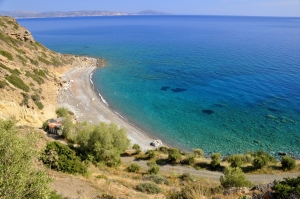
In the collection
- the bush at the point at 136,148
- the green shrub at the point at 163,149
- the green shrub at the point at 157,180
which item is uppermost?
the green shrub at the point at 157,180

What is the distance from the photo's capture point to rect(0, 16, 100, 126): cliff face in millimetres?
34625

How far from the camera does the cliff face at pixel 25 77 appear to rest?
34.6 m

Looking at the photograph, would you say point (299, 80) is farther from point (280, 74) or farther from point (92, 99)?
point (92, 99)

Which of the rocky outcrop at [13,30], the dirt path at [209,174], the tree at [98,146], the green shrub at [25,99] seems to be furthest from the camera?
the rocky outcrop at [13,30]

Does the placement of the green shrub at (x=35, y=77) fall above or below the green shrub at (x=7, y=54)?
below

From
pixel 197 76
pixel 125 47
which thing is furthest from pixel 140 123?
pixel 125 47

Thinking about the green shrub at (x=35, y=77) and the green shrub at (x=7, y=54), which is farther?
the green shrub at (x=7, y=54)

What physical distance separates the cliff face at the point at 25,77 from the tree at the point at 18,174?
22.1 meters

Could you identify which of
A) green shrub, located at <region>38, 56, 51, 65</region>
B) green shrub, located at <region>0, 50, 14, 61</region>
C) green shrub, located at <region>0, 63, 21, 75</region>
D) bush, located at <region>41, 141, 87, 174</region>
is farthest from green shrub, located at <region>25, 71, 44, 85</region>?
bush, located at <region>41, 141, 87, 174</region>

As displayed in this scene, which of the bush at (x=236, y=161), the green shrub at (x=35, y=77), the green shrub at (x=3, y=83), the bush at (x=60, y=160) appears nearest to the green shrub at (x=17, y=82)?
the green shrub at (x=3, y=83)

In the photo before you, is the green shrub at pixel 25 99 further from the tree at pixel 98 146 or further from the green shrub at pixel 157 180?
the green shrub at pixel 157 180

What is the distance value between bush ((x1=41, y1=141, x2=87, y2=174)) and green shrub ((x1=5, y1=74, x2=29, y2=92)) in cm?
2236

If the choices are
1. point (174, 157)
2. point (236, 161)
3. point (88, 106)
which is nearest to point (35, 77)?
point (88, 106)

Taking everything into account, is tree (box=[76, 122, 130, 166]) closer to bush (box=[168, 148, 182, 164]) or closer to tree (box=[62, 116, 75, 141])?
tree (box=[62, 116, 75, 141])
